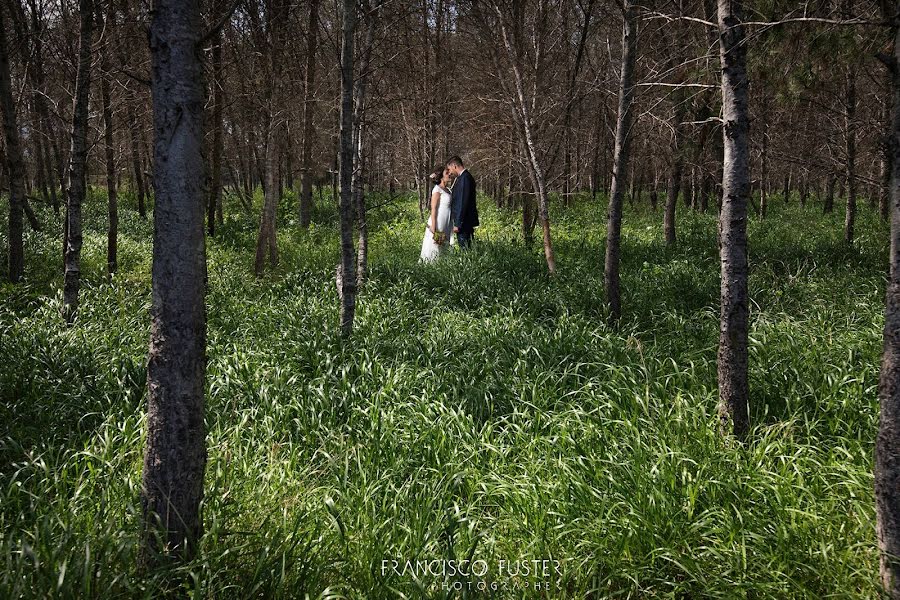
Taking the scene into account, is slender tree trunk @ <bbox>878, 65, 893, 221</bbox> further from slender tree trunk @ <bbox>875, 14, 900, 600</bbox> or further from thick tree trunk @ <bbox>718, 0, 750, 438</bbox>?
thick tree trunk @ <bbox>718, 0, 750, 438</bbox>

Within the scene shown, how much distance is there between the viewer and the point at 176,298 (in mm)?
2006

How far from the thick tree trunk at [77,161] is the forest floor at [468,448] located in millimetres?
312

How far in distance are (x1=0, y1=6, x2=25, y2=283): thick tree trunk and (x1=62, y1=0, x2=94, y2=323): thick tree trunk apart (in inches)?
81.9

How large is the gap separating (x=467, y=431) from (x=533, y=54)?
25.8 feet

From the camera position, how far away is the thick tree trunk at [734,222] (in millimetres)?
3086

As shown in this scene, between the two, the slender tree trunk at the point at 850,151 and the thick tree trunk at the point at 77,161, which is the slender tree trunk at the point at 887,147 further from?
the thick tree trunk at the point at 77,161

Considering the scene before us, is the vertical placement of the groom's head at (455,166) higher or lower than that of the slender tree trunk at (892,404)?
higher

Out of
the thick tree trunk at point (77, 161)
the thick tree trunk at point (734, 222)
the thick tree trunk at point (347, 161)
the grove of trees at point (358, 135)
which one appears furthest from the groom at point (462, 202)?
the thick tree trunk at point (734, 222)

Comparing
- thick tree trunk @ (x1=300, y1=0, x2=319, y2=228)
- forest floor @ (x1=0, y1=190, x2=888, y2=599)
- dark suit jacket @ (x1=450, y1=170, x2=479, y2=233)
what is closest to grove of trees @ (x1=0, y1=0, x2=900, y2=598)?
thick tree trunk @ (x1=300, y1=0, x2=319, y2=228)

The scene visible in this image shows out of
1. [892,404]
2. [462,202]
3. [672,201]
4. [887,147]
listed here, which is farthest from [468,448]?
[672,201]

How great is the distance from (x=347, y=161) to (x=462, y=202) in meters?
4.05

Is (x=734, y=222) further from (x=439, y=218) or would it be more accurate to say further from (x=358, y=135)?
(x=358, y=135)

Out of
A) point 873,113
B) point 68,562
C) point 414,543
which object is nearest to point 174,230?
point 68,562

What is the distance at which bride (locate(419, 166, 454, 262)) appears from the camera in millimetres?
9234
